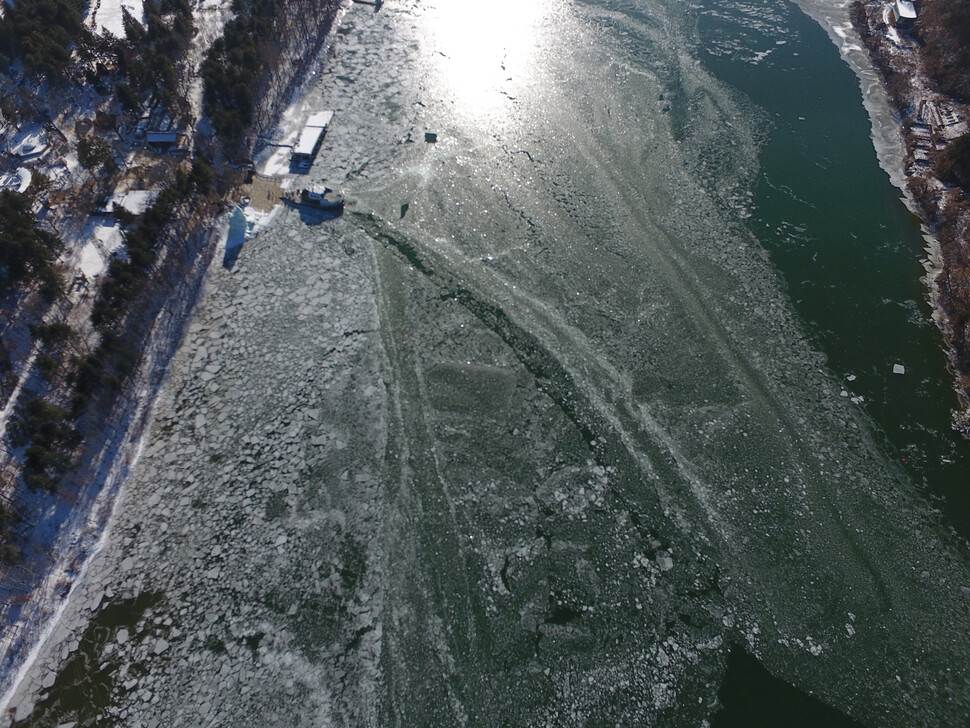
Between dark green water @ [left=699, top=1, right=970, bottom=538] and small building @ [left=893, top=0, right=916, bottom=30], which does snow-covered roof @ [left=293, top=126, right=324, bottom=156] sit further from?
small building @ [left=893, top=0, right=916, bottom=30]

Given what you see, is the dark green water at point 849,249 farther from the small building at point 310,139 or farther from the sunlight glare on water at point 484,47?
the small building at point 310,139

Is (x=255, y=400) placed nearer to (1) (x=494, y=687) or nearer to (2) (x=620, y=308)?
(1) (x=494, y=687)

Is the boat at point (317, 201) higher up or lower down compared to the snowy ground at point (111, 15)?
lower down

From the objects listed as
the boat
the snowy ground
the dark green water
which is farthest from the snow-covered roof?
the dark green water

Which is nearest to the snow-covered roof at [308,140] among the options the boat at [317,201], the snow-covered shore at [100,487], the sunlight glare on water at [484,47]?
the boat at [317,201]

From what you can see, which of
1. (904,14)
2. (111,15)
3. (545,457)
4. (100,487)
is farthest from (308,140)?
(904,14)
